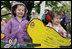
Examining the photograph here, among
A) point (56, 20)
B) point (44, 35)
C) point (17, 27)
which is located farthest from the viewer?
point (56, 20)

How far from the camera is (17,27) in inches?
204

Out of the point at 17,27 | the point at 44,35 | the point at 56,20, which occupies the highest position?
the point at 56,20

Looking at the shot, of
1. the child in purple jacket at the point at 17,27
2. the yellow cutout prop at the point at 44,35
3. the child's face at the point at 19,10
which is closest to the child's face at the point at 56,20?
the yellow cutout prop at the point at 44,35

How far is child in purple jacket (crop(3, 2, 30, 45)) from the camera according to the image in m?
5.20

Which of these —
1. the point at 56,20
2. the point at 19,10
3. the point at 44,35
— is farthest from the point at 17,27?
the point at 56,20

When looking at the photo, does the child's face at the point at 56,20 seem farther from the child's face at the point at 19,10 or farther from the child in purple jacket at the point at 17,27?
the child's face at the point at 19,10

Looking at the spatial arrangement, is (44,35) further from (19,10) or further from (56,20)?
(19,10)

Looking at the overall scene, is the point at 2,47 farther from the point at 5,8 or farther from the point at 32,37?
the point at 5,8

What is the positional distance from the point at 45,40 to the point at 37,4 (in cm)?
139

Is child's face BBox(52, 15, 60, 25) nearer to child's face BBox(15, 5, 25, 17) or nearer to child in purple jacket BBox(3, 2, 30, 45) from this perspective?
child in purple jacket BBox(3, 2, 30, 45)

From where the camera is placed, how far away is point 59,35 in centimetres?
538

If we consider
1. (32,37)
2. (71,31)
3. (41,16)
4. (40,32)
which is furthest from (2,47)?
(71,31)

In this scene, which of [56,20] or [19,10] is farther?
[56,20]

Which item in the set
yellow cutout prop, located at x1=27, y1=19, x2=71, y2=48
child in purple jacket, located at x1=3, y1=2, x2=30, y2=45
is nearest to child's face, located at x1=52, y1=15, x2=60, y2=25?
yellow cutout prop, located at x1=27, y1=19, x2=71, y2=48
